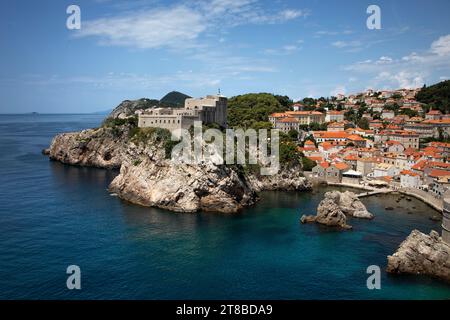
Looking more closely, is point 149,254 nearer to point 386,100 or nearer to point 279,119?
point 279,119

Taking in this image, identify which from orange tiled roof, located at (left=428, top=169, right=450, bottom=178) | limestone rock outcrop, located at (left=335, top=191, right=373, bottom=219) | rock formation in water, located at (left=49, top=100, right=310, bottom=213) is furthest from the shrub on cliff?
limestone rock outcrop, located at (left=335, top=191, right=373, bottom=219)

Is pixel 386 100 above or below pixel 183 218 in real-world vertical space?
above

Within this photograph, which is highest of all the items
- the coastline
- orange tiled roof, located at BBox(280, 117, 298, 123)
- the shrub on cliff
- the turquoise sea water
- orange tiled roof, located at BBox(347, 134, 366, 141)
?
the shrub on cliff

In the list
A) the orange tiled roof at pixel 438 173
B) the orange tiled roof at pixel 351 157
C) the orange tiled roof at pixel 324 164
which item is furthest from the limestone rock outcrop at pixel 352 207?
the orange tiled roof at pixel 351 157

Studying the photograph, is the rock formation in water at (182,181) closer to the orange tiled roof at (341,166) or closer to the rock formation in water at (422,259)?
the orange tiled roof at (341,166)

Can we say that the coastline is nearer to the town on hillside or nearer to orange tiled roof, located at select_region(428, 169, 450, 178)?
the town on hillside

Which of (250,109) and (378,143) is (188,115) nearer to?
(250,109)

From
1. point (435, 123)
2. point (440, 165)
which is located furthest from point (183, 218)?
point (435, 123)
